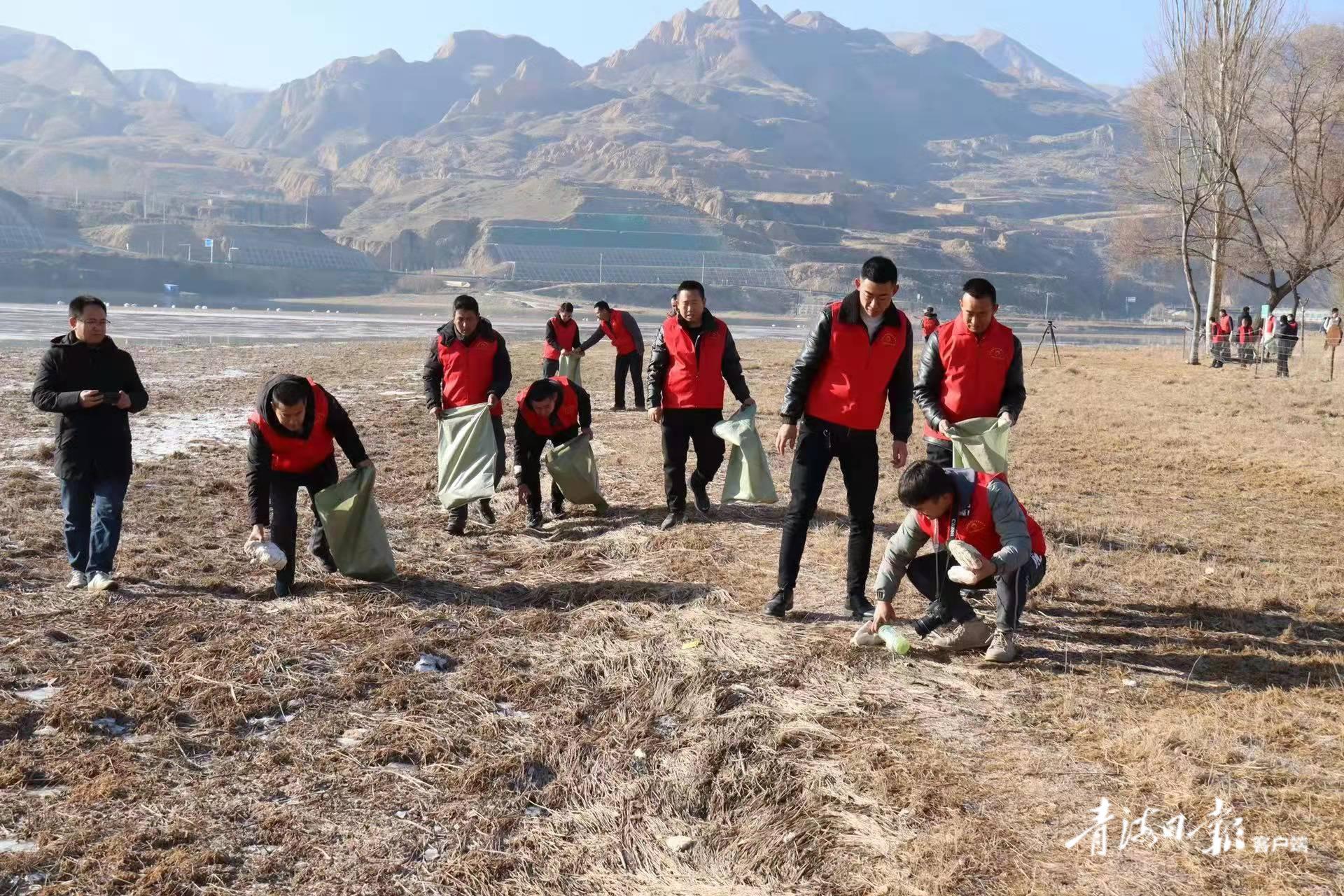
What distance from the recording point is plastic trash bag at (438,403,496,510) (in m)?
7.36

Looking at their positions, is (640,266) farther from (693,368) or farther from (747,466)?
(747,466)

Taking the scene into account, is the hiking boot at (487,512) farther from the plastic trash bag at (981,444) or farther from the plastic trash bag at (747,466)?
the plastic trash bag at (981,444)

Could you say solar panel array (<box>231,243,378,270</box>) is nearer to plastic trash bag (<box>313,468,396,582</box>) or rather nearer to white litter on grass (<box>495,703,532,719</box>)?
plastic trash bag (<box>313,468,396,582</box>)

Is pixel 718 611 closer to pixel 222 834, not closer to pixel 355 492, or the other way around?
pixel 355 492

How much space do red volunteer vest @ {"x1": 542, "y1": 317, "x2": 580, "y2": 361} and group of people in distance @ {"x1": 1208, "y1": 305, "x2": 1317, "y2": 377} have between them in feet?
54.3

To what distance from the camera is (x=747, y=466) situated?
23.2 ft

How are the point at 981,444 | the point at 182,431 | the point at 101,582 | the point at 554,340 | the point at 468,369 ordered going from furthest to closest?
the point at 554,340
the point at 182,431
the point at 468,369
the point at 101,582
the point at 981,444

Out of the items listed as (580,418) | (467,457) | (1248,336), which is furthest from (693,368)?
(1248,336)

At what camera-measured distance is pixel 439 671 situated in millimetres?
4848

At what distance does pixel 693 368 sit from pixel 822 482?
7.10 feet

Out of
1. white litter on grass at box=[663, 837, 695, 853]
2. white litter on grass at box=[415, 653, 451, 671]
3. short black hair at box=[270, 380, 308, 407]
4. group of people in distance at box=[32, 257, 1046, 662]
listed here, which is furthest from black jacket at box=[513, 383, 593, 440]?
white litter on grass at box=[663, 837, 695, 853]

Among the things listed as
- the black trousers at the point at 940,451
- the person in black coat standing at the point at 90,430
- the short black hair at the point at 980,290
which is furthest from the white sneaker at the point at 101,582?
the short black hair at the point at 980,290

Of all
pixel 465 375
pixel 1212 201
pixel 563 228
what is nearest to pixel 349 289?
pixel 563 228

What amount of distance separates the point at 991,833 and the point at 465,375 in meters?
5.07
